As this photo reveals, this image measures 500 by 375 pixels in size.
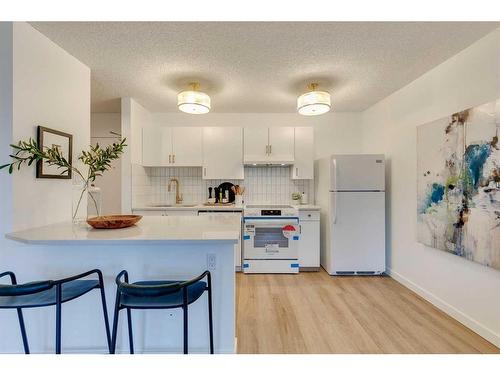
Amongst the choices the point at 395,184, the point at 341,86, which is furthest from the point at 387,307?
the point at 341,86

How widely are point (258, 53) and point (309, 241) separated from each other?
8.09ft

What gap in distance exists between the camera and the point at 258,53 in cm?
228

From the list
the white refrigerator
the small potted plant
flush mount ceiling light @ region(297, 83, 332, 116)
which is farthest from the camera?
the small potted plant

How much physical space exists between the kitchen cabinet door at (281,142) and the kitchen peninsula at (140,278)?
232 cm

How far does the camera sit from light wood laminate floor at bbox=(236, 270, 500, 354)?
77.1 inches

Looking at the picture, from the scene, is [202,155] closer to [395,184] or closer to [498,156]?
[395,184]

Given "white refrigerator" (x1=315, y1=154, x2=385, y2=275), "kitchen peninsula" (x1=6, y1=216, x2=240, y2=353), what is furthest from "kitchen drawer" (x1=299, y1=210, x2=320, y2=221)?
"kitchen peninsula" (x1=6, y1=216, x2=240, y2=353)

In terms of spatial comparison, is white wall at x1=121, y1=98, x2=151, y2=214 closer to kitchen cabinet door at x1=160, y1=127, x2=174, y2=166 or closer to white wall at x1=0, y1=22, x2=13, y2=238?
kitchen cabinet door at x1=160, y1=127, x2=174, y2=166

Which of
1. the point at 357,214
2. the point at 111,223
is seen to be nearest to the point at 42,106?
the point at 111,223

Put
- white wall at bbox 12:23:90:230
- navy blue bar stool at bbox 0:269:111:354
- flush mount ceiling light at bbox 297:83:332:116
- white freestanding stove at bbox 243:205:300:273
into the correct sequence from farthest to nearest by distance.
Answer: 1. white freestanding stove at bbox 243:205:300:273
2. flush mount ceiling light at bbox 297:83:332:116
3. white wall at bbox 12:23:90:230
4. navy blue bar stool at bbox 0:269:111:354

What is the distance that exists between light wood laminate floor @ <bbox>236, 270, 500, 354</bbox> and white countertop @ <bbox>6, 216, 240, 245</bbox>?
0.94 meters

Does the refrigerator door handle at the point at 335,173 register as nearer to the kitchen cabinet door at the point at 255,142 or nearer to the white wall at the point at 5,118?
the kitchen cabinet door at the point at 255,142

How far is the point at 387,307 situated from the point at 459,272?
0.71 meters

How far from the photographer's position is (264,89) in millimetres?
3131
